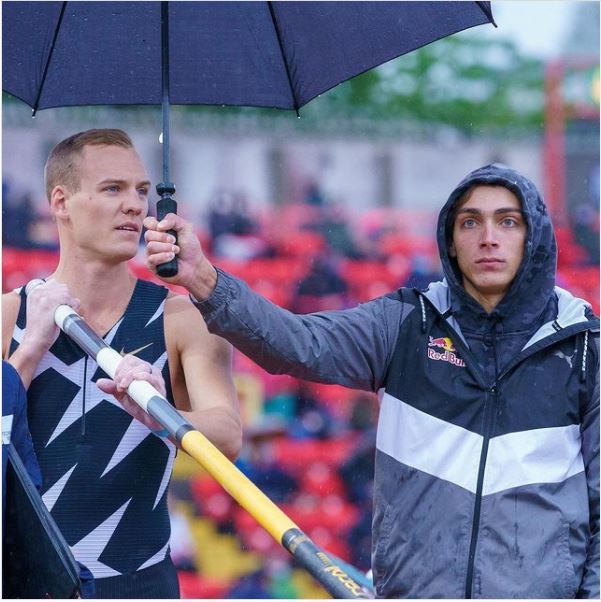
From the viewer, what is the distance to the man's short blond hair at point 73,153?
3.52 m

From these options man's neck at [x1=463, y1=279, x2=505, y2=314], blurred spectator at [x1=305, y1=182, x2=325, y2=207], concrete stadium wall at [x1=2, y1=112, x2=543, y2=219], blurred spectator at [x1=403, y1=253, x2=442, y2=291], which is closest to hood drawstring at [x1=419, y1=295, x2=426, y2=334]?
man's neck at [x1=463, y1=279, x2=505, y2=314]

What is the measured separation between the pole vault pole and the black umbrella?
0.75 m

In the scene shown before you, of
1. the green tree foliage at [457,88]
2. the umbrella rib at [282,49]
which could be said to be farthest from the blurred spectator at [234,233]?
the umbrella rib at [282,49]

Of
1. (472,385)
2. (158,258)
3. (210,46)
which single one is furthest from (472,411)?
(210,46)

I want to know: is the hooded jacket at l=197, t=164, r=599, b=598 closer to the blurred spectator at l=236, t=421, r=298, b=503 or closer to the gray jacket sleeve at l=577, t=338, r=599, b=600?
the gray jacket sleeve at l=577, t=338, r=599, b=600

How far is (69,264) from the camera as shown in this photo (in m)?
3.55

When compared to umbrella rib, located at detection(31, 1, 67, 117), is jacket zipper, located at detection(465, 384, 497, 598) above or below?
below

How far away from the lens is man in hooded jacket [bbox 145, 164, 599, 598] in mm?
2963

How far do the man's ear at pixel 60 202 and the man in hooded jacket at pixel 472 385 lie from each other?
74 cm

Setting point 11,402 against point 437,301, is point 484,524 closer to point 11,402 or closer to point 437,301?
point 437,301

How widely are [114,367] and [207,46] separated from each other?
1068mm

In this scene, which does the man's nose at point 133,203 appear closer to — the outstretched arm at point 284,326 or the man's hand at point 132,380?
the outstretched arm at point 284,326

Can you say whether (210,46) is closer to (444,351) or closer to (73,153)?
A: (73,153)

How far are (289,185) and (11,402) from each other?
10055mm
